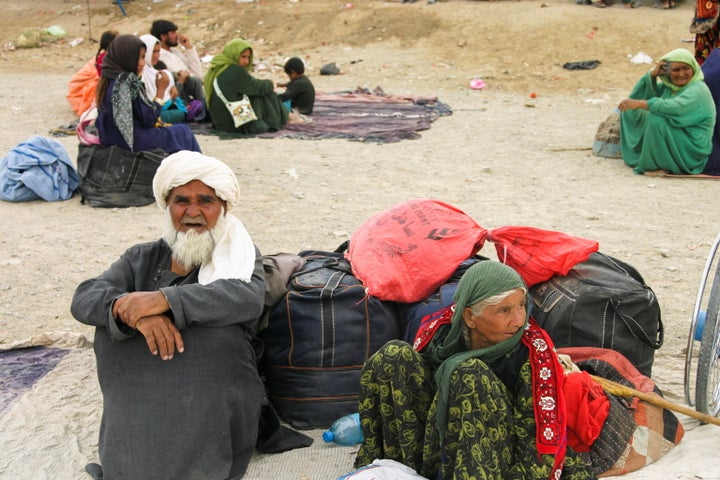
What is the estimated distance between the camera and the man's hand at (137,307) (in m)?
2.83

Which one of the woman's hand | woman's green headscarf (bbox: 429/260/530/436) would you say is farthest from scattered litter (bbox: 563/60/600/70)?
woman's green headscarf (bbox: 429/260/530/436)

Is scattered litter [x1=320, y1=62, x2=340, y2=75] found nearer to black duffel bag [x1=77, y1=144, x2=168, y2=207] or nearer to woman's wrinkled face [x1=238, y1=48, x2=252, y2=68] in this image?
woman's wrinkled face [x1=238, y1=48, x2=252, y2=68]

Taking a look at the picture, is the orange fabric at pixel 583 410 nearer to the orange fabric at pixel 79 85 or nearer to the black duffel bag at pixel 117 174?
the black duffel bag at pixel 117 174

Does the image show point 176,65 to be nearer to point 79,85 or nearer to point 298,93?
point 79,85

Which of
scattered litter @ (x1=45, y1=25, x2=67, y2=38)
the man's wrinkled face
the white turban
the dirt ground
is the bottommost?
the dirt ground

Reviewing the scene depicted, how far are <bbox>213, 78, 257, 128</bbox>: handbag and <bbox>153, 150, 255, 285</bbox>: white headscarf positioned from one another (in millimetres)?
5944

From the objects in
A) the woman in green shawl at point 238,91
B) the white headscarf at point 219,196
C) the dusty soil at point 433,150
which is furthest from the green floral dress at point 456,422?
the woman in green shawl at point 238,91

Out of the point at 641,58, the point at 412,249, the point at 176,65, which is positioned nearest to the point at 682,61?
the point at 412,249

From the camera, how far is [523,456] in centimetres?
267

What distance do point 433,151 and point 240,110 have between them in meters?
2.23

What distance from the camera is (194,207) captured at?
3211 mm

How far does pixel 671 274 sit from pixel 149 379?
3.38 m

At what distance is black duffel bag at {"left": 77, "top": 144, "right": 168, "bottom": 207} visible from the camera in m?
6.60

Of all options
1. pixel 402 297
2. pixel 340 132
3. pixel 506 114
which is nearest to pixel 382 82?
pixel 506 114
